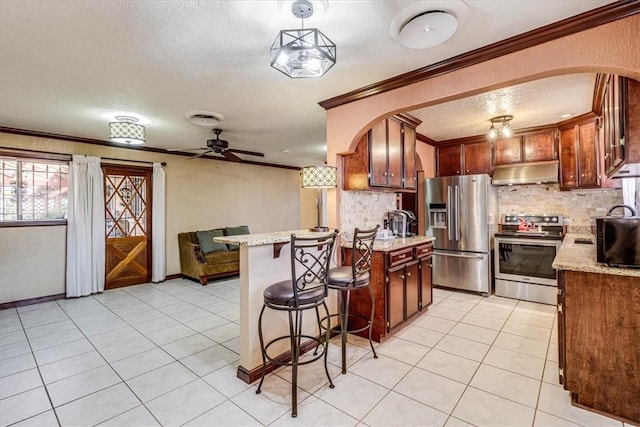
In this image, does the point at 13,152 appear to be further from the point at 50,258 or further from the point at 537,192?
the point at 537,192

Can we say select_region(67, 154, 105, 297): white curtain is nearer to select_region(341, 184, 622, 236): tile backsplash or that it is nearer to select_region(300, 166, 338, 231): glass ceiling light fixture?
select_region(300, 166, 338, 231): glass ceiling light fixture

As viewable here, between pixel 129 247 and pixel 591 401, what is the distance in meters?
6.19

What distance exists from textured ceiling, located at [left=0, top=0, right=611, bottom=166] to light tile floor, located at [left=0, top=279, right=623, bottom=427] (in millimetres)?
2448

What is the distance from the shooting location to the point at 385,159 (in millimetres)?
3400

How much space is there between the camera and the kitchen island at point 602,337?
1794 millimetres

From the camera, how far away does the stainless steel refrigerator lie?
4406 millimetres

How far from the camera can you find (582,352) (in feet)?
6.33

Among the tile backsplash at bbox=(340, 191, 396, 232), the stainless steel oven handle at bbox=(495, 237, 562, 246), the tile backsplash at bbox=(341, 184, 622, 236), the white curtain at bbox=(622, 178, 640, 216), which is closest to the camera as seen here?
the white curtain at bbox=(622, 178, 640, 216)

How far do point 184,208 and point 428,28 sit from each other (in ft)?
18.0

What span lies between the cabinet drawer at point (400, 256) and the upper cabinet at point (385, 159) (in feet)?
2.39

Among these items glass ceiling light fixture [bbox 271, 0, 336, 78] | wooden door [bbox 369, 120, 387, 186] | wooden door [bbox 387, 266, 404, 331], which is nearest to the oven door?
wooden door [bbox 387, 266, 404, 331]

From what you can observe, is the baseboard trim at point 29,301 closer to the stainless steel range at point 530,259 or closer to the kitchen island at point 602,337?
the kitchen island at point 602,337

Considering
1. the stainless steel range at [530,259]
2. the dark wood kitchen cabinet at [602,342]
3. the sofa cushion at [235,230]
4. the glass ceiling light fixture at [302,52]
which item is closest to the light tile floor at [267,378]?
the dark wood kitchen cabinet at [602,342]

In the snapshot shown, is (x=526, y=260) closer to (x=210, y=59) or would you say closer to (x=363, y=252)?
(x=363, y=252)
